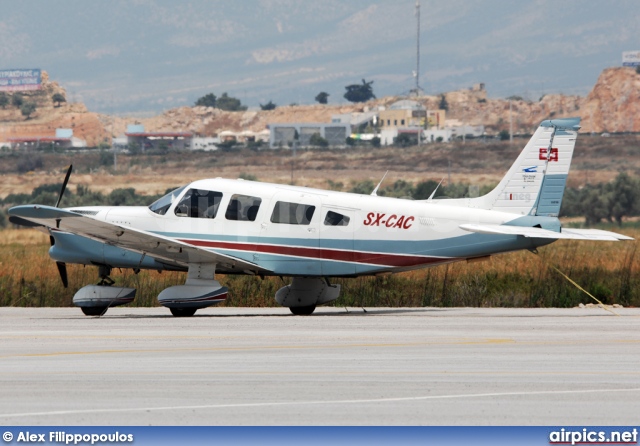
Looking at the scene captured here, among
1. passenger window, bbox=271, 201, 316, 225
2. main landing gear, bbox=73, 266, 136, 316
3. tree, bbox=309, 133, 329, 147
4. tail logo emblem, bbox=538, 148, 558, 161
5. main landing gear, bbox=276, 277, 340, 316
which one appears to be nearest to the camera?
passenger window, bbox=271, 201, 316, 225

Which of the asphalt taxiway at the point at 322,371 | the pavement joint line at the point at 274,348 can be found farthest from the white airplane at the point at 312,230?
the pavement joint line at the point at 274,348

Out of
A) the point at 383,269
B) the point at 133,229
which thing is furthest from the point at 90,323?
the point at 383,269

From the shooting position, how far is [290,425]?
33.7 feet

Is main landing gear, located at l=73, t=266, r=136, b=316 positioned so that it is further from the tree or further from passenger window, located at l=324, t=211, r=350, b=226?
the tree

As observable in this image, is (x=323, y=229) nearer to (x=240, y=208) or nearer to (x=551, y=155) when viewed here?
(x=240, y=208)

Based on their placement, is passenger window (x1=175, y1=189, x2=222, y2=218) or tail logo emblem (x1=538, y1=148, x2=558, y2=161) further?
passenger window (x1=175, y1=189, x2=222, y2=218)

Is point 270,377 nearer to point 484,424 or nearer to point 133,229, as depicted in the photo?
point 484,424

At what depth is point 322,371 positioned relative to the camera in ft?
43.3

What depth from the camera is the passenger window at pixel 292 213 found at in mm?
20531

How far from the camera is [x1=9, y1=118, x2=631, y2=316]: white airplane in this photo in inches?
795

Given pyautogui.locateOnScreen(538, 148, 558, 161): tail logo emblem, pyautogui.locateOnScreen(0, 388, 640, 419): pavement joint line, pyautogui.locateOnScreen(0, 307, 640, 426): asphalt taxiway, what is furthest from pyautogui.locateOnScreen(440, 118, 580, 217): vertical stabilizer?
pyautogui.locateOnScreen(0, 388, 640, 419): pavement joint line

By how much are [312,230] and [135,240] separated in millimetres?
2912

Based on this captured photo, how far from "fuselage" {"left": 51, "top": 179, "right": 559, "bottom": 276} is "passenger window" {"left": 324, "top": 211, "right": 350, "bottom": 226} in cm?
2

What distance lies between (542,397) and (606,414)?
0.94m
